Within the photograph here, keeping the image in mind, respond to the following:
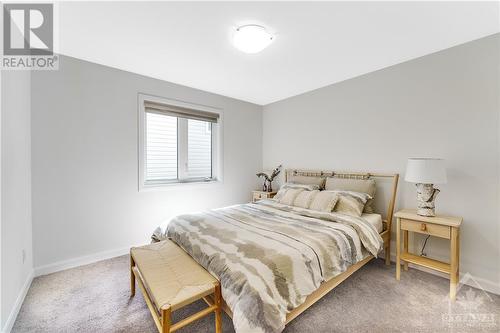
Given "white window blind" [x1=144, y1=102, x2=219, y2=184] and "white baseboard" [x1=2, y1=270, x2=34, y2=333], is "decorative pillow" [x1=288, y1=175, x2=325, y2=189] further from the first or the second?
"white baseboard" [x1=2, y1=270, x2=34, y2=333]

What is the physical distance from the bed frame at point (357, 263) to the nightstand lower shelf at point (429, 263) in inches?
12.5

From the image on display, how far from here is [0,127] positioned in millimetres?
1550

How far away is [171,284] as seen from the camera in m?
1.46

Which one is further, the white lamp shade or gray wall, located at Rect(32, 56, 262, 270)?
gray wall, located at Rect(32, 56, 262, 270)

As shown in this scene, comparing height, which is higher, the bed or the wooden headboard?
the wooden headboard

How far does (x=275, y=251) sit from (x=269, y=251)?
44mm

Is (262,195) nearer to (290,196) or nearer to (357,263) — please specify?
(290,196)

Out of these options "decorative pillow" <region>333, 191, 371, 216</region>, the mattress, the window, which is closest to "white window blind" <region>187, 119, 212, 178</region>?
the window

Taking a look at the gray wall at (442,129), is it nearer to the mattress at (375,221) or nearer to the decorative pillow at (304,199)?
the mattress at (375,221)

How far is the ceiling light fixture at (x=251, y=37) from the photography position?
6.32 ft

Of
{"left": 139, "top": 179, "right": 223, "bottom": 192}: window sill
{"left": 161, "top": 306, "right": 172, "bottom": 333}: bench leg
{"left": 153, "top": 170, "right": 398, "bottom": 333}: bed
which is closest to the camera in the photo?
{"left": 161, "top": 306, "right": 172, "bottom": 333}: bench leg

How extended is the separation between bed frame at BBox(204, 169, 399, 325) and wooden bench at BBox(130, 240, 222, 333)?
166 mm

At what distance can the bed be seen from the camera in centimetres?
132

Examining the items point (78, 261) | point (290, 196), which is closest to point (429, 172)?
point (290, 196)
